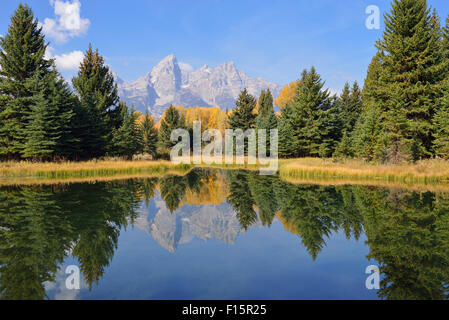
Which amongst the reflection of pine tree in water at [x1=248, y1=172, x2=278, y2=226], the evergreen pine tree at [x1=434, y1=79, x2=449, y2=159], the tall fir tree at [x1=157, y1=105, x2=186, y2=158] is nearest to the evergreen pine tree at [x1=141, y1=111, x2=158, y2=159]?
the tall fir tree at [x1=157, y1=105, x2=186, y2=158]

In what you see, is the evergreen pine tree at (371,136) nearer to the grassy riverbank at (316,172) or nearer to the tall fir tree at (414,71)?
the tall fir tree at (414,71)

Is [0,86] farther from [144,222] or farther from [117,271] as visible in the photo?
[117,271]

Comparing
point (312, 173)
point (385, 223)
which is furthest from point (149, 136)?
point (385, 223)

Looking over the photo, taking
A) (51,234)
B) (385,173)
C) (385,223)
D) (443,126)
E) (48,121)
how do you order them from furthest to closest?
(48,121) < (443,126) < (385,173) < (385,223) < (51,234)

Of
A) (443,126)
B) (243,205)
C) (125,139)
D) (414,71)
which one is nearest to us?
(243,205)

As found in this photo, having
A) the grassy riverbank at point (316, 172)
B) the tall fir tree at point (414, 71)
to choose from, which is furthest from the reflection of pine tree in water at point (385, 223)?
the tall fir tree at point (414, 71)

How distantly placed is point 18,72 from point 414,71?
38.9m

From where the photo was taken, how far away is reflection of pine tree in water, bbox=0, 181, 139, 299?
582cm

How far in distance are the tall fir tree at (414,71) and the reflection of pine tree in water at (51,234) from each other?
26702 mm

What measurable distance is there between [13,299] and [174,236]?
16.1 ft

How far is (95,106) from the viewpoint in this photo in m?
34.0

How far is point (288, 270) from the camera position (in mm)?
6500

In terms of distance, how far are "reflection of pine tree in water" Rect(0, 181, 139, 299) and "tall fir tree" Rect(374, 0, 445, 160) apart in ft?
87.6

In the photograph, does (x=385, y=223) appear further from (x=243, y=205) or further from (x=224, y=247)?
(x=243, y=205)
